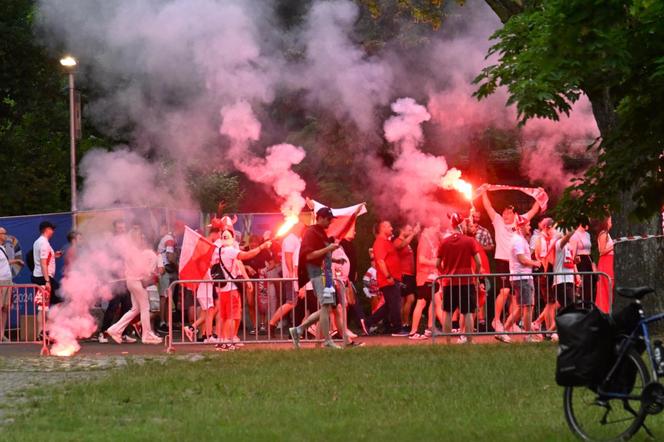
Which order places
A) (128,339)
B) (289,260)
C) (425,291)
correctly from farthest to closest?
(128,339) < (425,291) < (289,260)

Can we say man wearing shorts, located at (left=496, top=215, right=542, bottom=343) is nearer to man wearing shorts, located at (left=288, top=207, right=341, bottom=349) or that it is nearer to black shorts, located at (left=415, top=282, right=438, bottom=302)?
black shorts, located at (left=415, top=282, right=438, bottom=302)

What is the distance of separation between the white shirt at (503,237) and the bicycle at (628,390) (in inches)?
431

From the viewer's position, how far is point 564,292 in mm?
18422

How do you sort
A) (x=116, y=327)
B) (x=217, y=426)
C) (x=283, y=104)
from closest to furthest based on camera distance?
(x=217, y=426) < (x=116, y=327) < (x=283, y=104)

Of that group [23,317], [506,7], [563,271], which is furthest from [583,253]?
[23,317]

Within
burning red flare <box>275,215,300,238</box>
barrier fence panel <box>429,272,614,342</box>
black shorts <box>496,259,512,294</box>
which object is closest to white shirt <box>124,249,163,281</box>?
burning red flare <box>275,215,300,238</box>

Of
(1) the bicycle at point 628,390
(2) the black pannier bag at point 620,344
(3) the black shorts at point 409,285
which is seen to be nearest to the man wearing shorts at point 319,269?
(3) the black shorts at point 409,285

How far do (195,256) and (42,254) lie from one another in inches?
93.7

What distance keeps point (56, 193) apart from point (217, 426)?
2796 cm

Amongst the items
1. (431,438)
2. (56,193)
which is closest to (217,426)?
(431,438)

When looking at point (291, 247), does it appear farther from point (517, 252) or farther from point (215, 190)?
point (215, 190)

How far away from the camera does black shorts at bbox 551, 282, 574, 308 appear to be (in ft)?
60.4

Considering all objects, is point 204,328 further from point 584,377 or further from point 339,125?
point 584,377

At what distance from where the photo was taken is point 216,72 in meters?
21.4
